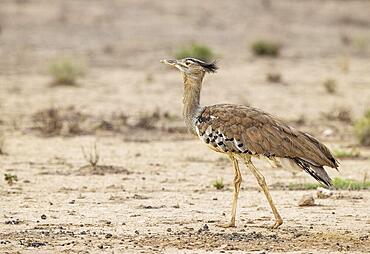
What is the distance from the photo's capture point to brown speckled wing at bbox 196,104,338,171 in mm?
8875

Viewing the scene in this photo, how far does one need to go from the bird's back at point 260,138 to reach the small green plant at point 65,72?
14.0 meters

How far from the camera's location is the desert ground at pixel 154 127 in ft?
30.4

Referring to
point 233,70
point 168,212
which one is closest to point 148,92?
point 233,70

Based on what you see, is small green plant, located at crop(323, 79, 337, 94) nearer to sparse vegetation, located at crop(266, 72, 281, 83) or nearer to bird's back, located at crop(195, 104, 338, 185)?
sparse vegetation, located at crop(266, 72, 281, 83)

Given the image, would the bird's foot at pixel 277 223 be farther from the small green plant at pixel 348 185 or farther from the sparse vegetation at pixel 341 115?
the sparse vegetation at pixel 341 115

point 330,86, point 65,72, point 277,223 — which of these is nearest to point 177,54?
point 65,72

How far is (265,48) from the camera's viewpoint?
29672 millimetres

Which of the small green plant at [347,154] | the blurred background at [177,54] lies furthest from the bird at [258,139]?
the blurred background at [177,54]

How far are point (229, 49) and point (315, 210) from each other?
21.3 metres

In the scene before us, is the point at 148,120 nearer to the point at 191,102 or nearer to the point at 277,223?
the point at 191,102

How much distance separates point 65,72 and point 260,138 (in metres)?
14.6

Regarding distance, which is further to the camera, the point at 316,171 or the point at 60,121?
the point at 60,121

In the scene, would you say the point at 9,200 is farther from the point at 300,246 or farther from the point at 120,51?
the point at 120,51

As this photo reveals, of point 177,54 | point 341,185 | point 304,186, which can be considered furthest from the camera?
point 177,54
